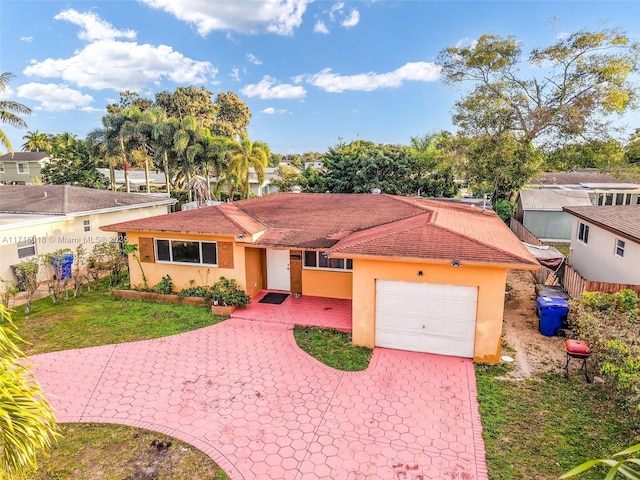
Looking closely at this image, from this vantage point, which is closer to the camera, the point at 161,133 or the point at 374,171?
the point at 374,171

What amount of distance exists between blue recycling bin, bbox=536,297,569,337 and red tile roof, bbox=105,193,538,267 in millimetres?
2042

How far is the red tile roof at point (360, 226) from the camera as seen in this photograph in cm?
1048

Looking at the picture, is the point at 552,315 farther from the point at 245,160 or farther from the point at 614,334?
the point at 245,160

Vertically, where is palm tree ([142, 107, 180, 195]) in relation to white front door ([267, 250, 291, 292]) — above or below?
above

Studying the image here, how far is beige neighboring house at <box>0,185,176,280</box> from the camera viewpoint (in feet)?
55.9

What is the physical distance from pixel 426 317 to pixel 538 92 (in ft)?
82.0

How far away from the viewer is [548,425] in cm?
784

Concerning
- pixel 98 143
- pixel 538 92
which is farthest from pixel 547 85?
pixel 98 143

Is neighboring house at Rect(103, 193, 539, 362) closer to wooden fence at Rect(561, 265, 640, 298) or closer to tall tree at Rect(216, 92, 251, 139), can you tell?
wooden fence at Rect(561, 265, 640, 298)

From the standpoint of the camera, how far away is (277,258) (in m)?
16.0

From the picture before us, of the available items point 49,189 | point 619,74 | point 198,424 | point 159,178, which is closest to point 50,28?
point 49,189

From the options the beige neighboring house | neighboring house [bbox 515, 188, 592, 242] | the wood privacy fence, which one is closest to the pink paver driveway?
the beige neighboring house

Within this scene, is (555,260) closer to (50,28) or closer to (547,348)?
(547,348)

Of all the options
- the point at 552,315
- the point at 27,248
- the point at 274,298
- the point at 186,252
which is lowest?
the point at 274,298
